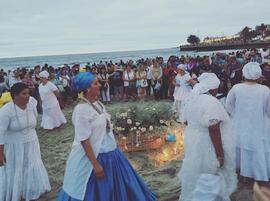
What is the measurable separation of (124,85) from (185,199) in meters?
12.0

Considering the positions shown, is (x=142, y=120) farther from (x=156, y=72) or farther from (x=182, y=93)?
(x=156, y=72)

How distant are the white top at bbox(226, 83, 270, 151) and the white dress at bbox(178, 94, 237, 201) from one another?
1.13 m

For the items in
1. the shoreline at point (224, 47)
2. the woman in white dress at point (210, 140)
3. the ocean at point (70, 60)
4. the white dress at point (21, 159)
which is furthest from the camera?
the ocean at point (70, 60)

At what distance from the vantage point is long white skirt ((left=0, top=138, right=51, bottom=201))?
5.51 metres

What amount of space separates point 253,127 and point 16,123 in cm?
336

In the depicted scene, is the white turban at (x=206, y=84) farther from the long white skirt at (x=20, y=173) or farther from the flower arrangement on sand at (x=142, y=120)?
the flower arrangement on sand at (x=142, y=120)

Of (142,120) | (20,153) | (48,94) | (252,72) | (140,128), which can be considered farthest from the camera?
(48,94)

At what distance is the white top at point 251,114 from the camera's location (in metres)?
5.25

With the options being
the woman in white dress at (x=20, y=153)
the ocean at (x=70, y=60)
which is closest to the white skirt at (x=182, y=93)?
the woman in white dress at (x=20, y=153)

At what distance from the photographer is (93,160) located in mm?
3998

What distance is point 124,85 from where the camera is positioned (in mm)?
16453

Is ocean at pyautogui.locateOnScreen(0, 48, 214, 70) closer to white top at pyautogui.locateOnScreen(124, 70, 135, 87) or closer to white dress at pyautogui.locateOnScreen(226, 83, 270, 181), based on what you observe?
white top at pyautogui.locateOnScreen(124, 70, 135, 87)

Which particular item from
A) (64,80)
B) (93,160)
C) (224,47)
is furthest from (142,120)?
(224,47)

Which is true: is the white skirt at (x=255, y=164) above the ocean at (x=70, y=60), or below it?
above
